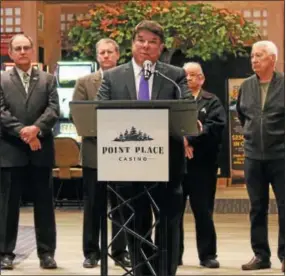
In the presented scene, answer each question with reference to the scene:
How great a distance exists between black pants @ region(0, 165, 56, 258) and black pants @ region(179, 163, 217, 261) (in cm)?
97

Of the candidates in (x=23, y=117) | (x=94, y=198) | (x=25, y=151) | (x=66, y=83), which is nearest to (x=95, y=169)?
(x=94, y=198)

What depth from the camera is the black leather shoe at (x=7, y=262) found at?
5.52 metres

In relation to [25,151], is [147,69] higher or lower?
higher

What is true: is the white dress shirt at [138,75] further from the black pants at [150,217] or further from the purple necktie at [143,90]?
the black pants at [150,217]

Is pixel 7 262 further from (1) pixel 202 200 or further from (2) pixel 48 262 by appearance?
(1) pixel 202 200

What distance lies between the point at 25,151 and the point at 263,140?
1674mm

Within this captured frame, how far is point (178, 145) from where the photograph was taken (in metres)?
4.08

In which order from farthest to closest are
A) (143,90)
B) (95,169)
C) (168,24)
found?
(168,24), (95,169), (143,90)

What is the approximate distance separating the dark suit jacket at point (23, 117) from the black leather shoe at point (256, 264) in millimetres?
1562

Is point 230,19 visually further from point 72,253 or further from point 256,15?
point 72,253

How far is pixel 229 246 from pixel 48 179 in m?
1.86

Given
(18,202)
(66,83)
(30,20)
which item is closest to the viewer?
(18,202)

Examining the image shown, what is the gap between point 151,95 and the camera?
423cm

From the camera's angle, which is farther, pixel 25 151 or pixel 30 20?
pixel 30 20
